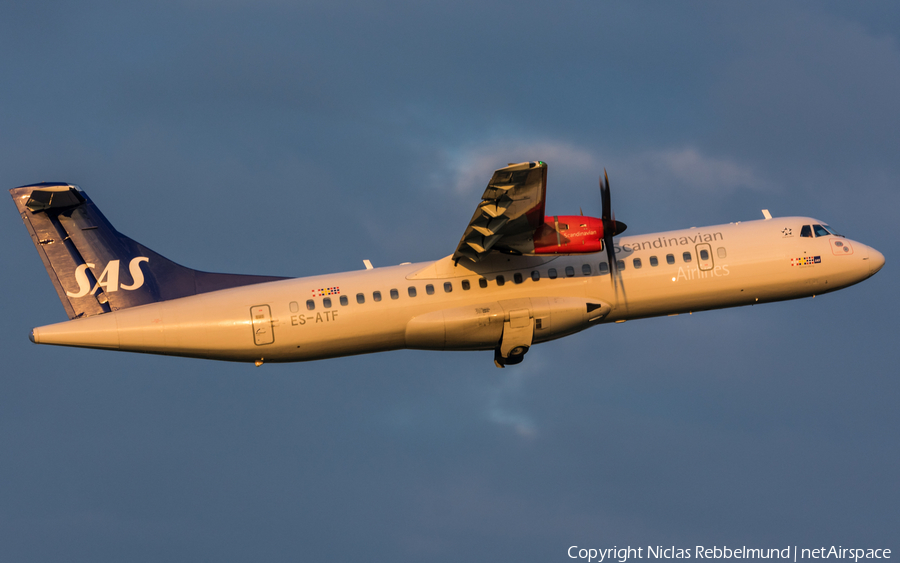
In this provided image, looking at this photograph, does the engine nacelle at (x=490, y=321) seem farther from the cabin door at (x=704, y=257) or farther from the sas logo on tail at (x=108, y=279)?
the sas logo on tail at (x=108, y=279)

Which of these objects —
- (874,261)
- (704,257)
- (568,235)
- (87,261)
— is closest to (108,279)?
(87,261)

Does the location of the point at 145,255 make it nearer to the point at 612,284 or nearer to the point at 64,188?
the point at 64,188

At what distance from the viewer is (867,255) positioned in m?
33.6

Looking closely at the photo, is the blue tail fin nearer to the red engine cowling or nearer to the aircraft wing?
the aircraft wing

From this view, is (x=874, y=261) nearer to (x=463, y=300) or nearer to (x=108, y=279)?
(x=463, y=300)

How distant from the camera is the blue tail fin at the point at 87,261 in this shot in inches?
1192

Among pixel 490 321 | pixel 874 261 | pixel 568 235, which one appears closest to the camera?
pixel 568 235

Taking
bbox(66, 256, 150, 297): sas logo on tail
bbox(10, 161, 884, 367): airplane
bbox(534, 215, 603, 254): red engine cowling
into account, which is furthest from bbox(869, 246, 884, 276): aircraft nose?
bbox(66, 256, 150, 297): sas logo on tail

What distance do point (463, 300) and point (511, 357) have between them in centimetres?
242

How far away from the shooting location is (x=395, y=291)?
3062cm

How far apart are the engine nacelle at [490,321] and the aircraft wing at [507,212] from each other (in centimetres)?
170

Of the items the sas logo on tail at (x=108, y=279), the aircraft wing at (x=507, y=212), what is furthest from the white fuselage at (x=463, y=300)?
the aircraft wing at (x=507, y=212)

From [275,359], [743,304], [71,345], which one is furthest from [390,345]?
[743,304]

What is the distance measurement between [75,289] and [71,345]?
2176 mm
